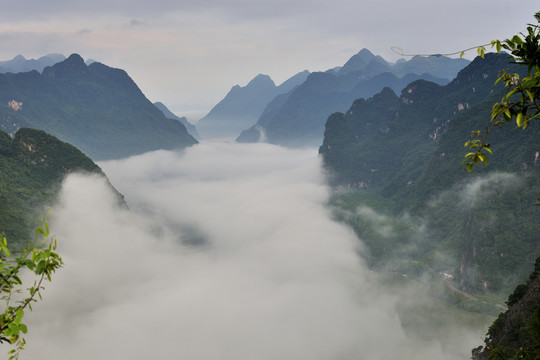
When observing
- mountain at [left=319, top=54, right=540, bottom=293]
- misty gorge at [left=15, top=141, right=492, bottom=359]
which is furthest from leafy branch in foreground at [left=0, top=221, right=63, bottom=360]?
misty gorge at [left=15, top=141, right=492, bottom=359]

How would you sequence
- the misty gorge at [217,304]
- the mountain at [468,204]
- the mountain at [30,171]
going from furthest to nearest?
the mountain at [468,204] < the misty gorge at [217,304] < the mountain at [30,171]

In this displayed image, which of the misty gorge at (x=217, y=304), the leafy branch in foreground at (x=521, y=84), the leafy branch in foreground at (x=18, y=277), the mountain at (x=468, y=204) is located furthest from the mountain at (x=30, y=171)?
the leafy branch in foreground at (x=521, y=84)

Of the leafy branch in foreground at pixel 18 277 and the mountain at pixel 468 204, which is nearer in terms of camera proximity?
the leafy branch in foreground at pixel 18 277

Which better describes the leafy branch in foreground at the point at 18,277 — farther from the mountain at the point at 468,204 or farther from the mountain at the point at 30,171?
the mountain at the point at 30,171

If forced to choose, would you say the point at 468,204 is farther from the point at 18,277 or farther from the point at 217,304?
the point at 18,277

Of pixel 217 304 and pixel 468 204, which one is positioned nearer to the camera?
pixel 468 204

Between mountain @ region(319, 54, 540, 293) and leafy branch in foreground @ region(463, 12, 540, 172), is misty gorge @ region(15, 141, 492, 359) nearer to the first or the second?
mountain @ region(319, 54, 540, 293)

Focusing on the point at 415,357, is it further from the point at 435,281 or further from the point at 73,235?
the point at 73,235

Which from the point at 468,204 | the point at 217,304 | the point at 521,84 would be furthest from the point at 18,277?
the point at 468,204
